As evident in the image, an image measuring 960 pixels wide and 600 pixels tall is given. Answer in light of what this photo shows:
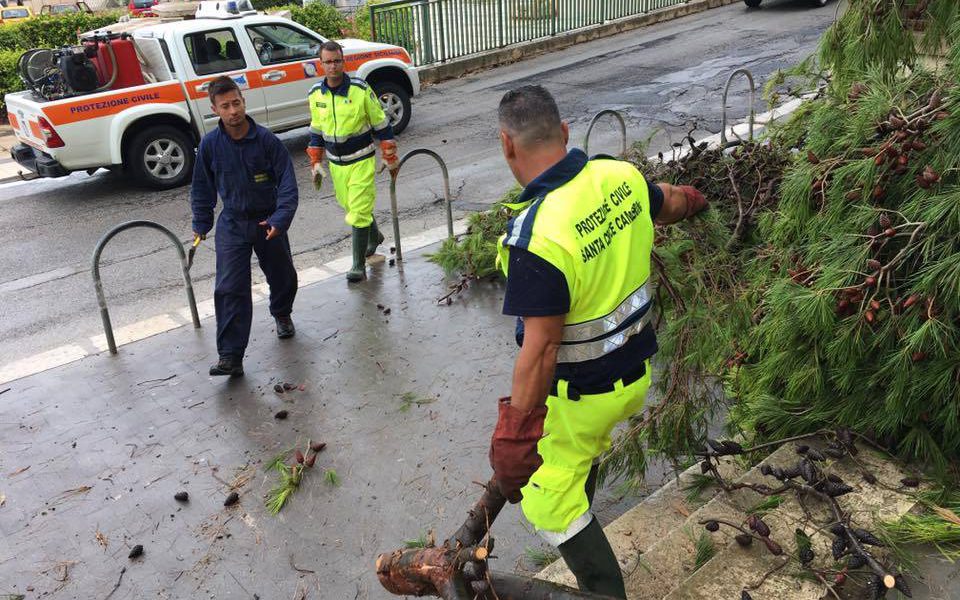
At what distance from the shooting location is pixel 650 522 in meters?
3.78

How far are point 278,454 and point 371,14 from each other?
538 inches

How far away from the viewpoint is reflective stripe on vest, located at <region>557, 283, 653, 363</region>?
283cm

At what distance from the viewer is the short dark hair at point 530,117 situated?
9.14 feet

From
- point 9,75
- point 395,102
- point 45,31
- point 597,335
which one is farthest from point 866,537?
point 45,31

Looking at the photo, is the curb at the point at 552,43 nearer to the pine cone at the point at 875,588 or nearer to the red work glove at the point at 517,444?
the red work glove at the point at 517,444

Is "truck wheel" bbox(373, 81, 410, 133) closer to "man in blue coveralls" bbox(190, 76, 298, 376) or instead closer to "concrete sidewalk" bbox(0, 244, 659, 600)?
"concrete sidewalk" bbox(0, 244, 659, 600)

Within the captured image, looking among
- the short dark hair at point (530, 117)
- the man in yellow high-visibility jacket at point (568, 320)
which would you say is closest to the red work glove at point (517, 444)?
the man in yellow high-visibility jacket at point (568, 320)

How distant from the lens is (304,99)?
39.5ft

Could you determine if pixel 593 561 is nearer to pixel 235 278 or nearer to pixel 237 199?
pixel 235 278

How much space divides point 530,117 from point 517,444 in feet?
3.59

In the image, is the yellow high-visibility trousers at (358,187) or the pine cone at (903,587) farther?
the yellow high-visibility trousers at (358,187)

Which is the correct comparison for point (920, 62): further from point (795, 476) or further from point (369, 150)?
point (369, 150)

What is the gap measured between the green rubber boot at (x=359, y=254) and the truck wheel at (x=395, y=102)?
601 centimetres

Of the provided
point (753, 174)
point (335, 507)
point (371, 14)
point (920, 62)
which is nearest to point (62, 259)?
point (335, 507)
